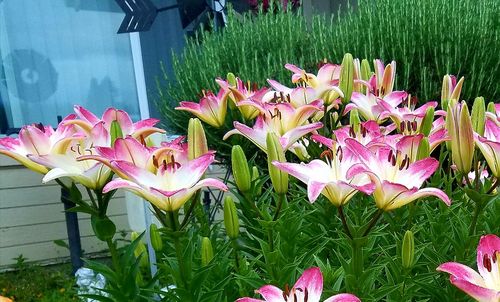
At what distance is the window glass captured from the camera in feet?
8.79

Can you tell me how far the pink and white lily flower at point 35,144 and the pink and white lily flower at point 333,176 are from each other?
26 cm

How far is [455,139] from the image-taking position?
583 millimetres

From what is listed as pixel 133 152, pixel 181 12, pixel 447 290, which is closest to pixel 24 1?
pixel 181 12

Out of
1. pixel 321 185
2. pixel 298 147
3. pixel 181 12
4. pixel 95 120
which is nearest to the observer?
pixel 321 185

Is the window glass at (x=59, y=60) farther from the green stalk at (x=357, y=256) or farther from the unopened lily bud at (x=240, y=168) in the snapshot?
the green stalk at (x=357, y=256)

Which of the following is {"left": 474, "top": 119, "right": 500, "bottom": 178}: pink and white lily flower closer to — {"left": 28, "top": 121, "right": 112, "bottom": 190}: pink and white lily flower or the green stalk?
the green stalk

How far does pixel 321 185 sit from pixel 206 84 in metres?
1.56

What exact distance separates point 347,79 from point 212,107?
0.73ft

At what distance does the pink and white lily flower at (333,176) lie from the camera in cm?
53

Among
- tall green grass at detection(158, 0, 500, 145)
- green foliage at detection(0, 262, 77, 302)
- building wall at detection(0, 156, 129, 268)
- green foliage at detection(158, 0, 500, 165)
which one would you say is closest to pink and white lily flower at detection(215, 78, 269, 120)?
green foliage at detection(158, 0, 500, 165)

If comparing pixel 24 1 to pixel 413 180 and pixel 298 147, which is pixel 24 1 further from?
pixel 413 180

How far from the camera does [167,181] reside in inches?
21.5

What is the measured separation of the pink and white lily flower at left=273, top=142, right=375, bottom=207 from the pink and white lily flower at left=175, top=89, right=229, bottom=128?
0.97 feet

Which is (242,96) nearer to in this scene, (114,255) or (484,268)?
(114,255)
